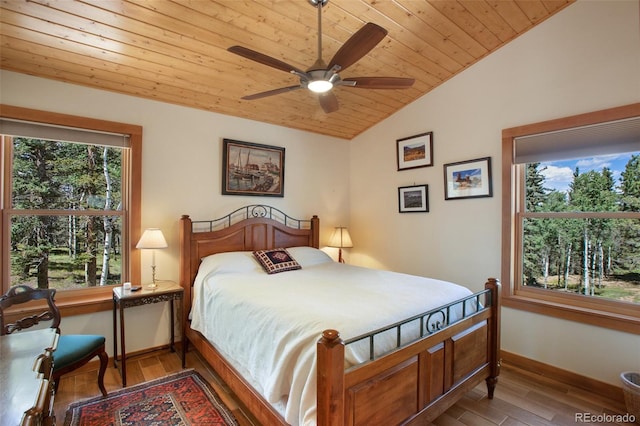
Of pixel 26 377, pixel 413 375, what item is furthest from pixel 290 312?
pixel 26 377

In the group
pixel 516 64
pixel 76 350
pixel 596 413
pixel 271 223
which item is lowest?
pixel 596 413

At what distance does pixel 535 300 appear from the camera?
2.92 metres

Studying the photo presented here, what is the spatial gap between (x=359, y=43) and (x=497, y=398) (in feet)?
9.02

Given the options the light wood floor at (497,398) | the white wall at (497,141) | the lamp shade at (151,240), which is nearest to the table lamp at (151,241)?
the lamp shade at (151,240)

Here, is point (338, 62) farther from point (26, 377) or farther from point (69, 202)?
point (69, 202)

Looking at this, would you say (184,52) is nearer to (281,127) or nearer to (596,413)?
(281,127)

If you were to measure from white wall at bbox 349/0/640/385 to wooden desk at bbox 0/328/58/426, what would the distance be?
3465mm

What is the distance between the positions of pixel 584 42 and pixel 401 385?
3131 mm

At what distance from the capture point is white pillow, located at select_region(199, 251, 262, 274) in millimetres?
2992

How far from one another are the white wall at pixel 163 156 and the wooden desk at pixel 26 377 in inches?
58.8

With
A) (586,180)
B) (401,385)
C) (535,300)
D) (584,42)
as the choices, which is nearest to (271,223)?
(401,385)

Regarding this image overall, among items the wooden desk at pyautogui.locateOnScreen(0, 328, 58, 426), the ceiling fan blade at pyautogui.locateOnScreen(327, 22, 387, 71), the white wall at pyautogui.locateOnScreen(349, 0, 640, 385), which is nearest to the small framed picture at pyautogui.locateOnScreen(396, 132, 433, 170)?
the white wall at pyautogui.locateOnScreen(349, 0, 640, 385)

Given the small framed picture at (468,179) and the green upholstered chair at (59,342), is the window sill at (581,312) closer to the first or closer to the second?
the small framed picture at (468,179)

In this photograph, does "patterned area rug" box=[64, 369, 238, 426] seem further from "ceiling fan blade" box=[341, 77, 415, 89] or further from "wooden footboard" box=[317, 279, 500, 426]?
"ceiling fan blade" box=[341, 77, 415, 89]
